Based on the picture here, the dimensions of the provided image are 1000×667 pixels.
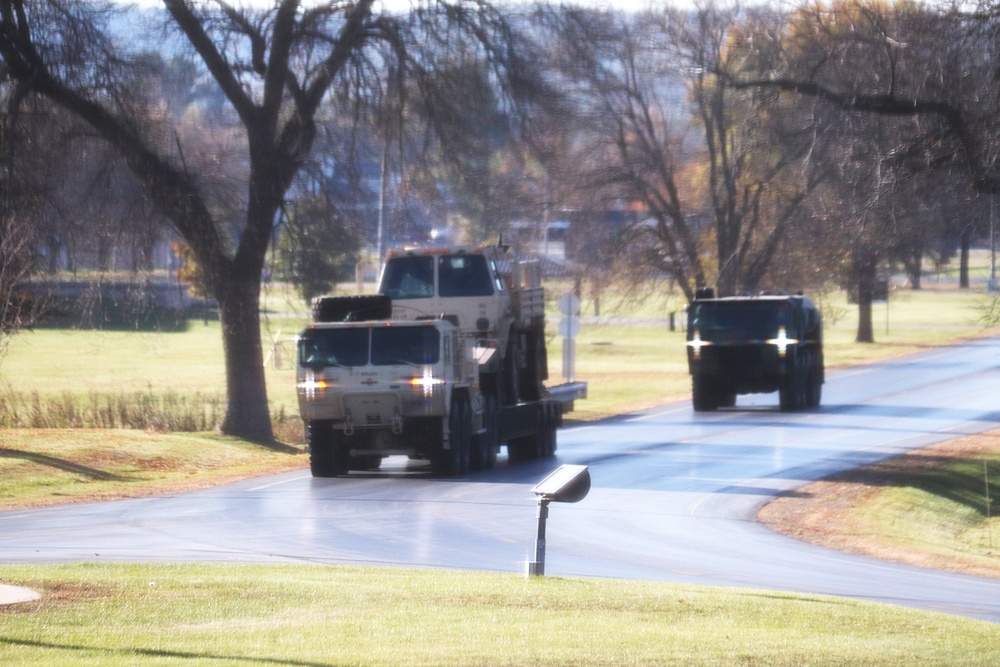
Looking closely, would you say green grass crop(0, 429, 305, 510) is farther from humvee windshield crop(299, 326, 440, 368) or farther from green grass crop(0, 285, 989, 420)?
humvee windshield crop(299, 326, 440, 368)

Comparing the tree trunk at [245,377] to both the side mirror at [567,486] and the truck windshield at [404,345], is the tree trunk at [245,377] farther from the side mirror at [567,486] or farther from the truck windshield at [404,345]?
the side mirror at [567,486]

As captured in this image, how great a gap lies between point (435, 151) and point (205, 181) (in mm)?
4290

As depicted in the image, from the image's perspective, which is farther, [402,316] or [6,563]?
[402,316]

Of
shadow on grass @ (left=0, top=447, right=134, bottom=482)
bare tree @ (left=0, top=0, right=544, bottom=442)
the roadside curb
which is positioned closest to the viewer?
the roadside curb

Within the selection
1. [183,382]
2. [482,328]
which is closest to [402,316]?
[482,328]

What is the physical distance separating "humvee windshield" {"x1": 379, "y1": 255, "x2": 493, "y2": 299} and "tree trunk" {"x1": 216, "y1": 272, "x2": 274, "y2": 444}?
19.2ft

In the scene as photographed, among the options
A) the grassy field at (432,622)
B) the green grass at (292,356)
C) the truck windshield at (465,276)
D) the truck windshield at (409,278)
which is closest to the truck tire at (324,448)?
the truck windshield at (409,278)

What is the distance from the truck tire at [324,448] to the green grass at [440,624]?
8.99 m

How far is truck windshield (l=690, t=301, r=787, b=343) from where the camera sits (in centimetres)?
3167

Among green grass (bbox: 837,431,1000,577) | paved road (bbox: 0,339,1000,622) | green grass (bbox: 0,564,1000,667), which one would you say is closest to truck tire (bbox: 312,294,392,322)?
paved road (bbox: 0,339,1000,622)

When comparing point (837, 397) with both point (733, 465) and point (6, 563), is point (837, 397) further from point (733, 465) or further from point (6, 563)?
point (6, 563)

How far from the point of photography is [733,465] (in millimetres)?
22516

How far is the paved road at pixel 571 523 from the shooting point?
13.2 metres

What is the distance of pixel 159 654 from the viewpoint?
761 centimetres
